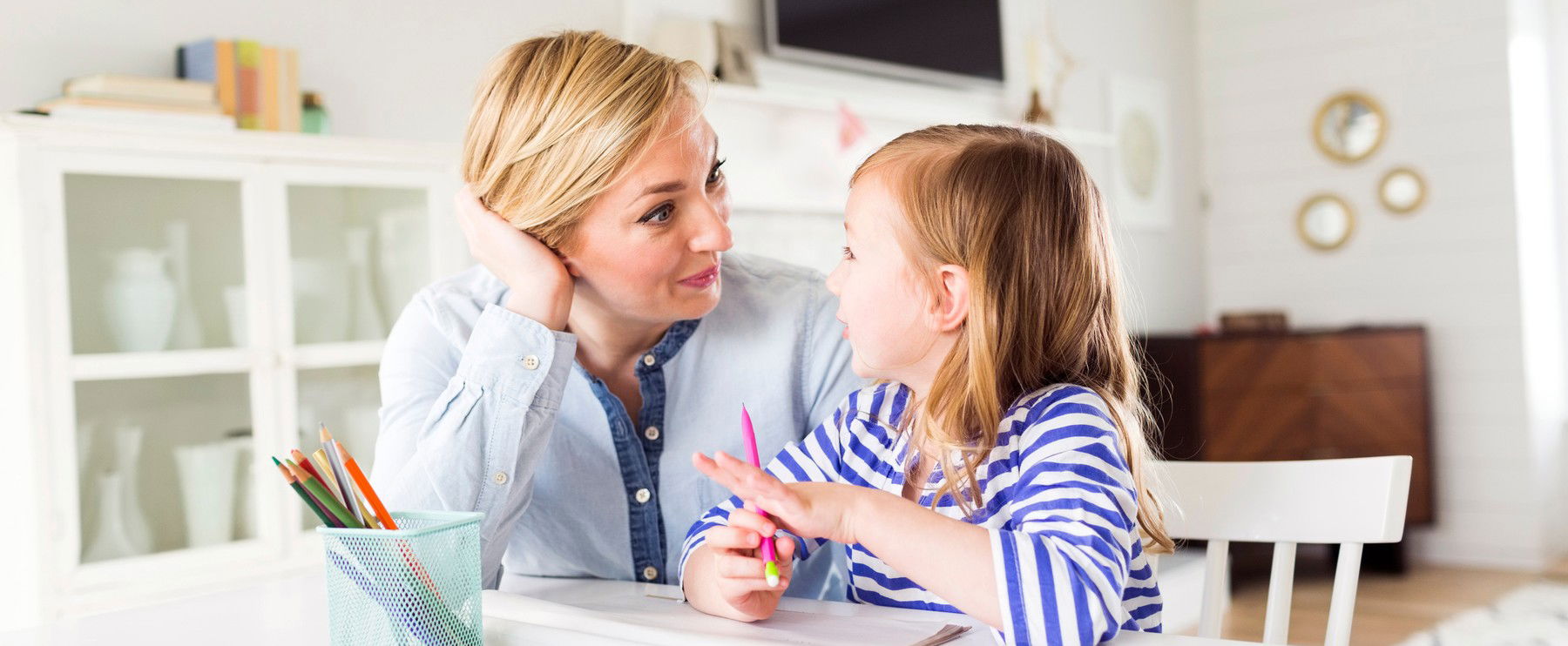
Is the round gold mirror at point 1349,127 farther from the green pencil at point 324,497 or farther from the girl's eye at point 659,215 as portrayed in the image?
the green pencil at point 324,497

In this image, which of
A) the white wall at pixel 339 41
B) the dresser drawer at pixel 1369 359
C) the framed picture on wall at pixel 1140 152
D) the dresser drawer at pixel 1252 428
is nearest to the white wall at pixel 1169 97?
the framed picture on wall at pixel 1140 152

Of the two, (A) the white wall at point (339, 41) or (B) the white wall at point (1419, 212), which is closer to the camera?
(A) the white wall at point (339, 41)

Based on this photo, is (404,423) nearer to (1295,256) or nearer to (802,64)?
(802,64)

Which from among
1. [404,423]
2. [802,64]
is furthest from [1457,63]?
[404,423]

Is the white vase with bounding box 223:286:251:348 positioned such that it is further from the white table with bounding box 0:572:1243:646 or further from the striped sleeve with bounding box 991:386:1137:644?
the striped sleeve with bounding box 991:386:1137:644

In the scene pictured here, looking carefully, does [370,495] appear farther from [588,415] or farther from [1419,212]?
[1419,212]

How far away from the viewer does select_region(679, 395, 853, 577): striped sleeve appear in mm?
1158

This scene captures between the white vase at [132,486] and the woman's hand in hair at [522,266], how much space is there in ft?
3.81

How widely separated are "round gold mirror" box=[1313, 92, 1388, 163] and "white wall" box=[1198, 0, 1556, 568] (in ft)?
0.11

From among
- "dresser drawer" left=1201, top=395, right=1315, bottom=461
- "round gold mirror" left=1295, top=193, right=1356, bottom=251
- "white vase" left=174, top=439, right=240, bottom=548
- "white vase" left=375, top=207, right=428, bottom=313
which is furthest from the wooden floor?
"white vase" left=174, top=439, right=240, bottom=548

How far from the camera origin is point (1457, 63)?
4750 millimetres

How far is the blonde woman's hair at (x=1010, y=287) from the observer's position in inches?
40.8

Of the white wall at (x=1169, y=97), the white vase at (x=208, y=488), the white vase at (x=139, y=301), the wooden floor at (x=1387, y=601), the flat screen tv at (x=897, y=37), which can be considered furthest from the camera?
the white wall at (x=1169, y=97)

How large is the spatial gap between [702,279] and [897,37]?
274 cm
